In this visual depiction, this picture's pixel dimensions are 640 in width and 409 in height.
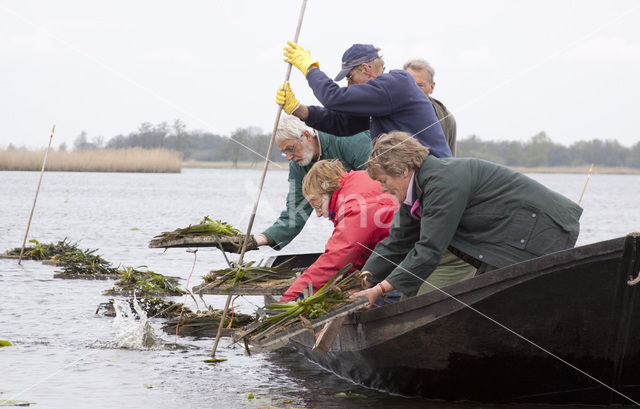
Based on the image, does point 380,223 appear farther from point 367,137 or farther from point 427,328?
point 367,137

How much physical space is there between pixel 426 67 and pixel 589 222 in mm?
24112

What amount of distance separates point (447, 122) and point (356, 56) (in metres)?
1.37

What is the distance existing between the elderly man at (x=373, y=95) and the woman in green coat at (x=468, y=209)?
0.88m

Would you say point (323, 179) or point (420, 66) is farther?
point (420, 66)

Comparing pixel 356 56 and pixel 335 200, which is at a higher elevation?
pixel 356 56

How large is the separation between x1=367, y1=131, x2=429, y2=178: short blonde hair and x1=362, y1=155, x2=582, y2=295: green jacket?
0.07 meters

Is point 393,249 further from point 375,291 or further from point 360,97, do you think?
point 360,97

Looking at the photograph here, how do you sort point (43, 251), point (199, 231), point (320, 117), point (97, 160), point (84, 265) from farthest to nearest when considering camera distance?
1. point (97, 160)
2. point (43, 251)
3. point (84, 265)
4. point (199, 231)
5. point (320, 117)


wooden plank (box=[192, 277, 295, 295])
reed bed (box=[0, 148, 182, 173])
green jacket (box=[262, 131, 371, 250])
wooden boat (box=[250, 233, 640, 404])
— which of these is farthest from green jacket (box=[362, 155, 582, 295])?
reed bed (box=[0, 148, 182, 173])

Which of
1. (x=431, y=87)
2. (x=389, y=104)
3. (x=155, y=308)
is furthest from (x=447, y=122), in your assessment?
(x=155, y=308)

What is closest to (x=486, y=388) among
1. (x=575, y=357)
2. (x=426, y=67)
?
(x=575, y=357)

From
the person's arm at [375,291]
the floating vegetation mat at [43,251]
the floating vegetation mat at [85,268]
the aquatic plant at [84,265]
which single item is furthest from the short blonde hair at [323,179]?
the floating vegetation mat at [43,251]

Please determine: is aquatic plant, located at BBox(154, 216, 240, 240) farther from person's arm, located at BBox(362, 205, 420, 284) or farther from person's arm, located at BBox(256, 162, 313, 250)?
person's arm, located at BBox(362, 205, 420, 284)

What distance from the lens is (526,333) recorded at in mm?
4648
